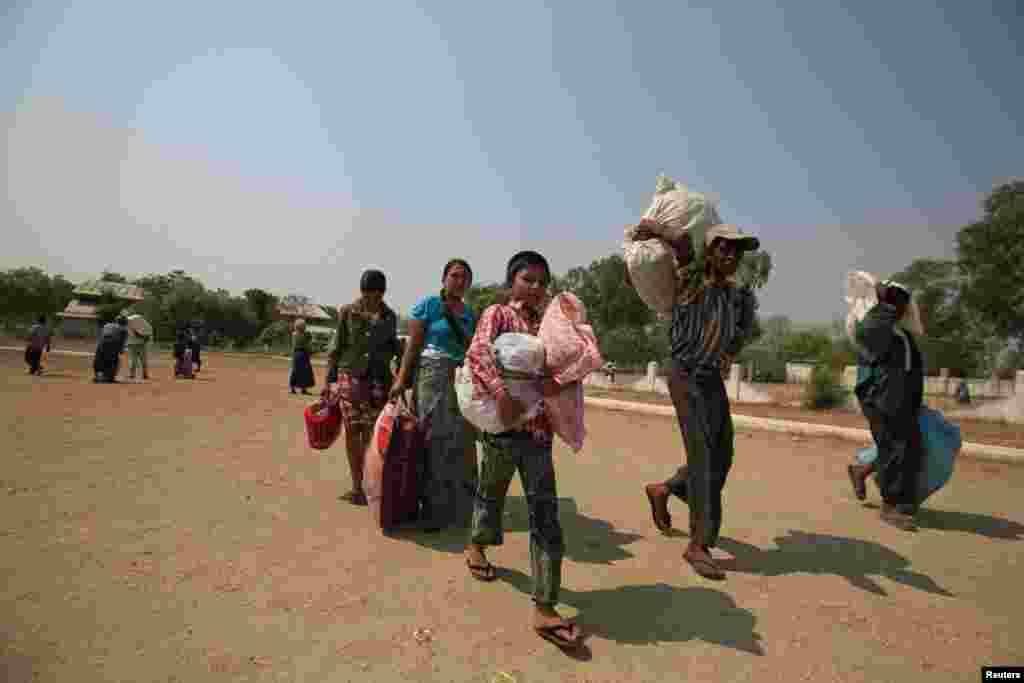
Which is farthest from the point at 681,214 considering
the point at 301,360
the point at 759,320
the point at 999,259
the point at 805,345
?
the point at 805,345

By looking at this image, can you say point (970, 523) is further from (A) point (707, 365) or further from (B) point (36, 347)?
(B) point (36, 347)

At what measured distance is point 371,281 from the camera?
4516 mm

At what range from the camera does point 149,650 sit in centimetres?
231

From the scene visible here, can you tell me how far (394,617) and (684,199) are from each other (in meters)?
2.95

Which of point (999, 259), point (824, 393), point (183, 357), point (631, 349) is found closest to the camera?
point (183, 357)

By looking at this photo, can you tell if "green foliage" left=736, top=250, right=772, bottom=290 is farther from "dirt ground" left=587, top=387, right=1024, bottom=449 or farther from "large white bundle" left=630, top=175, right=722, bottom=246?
"large white bundle" left=630, top=175, right=722, bottom=246

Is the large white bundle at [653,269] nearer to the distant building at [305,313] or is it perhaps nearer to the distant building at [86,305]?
the distant building at [86,305]

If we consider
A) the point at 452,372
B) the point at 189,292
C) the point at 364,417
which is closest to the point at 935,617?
the point at 452,372

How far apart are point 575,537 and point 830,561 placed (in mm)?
1766

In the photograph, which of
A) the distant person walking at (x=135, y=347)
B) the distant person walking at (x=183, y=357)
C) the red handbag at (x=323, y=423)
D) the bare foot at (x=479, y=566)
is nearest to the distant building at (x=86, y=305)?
the distant person walking at (x=183, y=357)

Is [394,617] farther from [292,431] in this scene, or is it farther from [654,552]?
[292,431]

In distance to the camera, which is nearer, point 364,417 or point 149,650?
point 149,650

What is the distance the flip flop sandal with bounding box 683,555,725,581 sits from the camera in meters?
3.37

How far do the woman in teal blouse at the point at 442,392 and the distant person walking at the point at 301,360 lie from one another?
37.3ft
